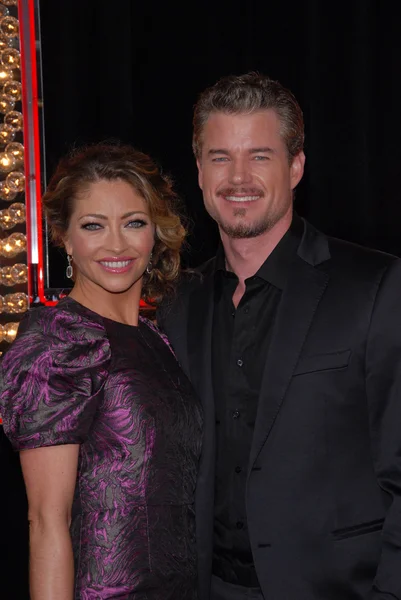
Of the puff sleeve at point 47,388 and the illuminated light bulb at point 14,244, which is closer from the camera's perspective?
the puff sleeve at point 47,388

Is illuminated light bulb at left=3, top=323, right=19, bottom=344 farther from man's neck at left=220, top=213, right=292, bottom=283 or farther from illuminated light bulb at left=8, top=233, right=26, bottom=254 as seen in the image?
man's neck at left=220, top=213, right=292, bottom=283

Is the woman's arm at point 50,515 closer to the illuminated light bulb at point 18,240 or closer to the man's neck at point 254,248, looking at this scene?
the man's neck at point 254,248

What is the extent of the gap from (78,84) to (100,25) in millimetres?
224

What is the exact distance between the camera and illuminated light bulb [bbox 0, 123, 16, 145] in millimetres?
2328

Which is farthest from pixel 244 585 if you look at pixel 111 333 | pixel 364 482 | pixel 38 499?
pixel 111 333

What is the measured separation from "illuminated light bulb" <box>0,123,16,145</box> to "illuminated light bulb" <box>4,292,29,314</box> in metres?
0.43

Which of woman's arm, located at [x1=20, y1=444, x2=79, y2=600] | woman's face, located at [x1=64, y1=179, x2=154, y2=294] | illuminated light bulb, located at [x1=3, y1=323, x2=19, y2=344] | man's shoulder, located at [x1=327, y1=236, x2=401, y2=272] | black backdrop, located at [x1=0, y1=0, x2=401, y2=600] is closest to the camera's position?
woman's arm, located at [x1=20, y1=444, x2=79, y2=600]

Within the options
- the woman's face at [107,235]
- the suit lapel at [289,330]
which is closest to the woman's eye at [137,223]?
the woman's face at [107,235]

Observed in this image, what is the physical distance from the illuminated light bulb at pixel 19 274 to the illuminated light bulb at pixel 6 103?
438 mm

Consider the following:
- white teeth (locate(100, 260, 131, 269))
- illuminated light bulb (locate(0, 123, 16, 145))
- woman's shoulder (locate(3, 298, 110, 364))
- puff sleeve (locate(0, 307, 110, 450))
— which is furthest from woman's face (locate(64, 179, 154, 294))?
illuminated light bulb (locate(0, 123, 16, 145))

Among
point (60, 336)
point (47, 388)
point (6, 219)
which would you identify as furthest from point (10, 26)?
point (47, 388)

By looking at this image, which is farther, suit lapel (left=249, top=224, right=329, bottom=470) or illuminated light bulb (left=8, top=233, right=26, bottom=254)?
illuminated light bulb (left=8, top=233, right=26, bottom=254)

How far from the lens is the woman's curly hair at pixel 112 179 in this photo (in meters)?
1.96

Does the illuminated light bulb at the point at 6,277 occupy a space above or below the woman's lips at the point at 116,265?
below
